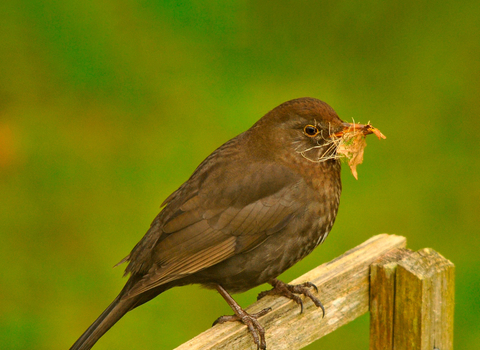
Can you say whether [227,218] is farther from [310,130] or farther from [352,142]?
[352,142]

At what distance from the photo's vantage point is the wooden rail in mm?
4039

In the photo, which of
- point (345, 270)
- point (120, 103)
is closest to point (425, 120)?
point (120, 103)

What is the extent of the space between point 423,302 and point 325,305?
1.48 feet

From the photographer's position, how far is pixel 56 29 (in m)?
6.08

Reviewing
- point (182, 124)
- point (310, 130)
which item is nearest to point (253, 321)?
point (310, 130)

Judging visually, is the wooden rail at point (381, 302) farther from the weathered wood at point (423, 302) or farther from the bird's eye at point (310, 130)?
the bird's eye at point (310, 130)

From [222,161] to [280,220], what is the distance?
1.30 ft

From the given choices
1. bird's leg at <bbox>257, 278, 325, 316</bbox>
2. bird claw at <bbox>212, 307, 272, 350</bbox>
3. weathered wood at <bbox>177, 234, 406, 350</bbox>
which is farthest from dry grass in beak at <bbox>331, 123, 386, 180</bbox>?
bird claw at <bbox>212, 307, 272, 350</bbox>

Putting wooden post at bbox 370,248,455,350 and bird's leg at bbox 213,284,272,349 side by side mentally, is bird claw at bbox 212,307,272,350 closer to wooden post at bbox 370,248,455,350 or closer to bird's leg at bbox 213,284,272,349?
bird's leg at bbox 213,284,272,349

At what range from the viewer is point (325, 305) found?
4.14 metres

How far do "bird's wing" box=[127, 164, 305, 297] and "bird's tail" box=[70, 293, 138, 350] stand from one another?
19cm

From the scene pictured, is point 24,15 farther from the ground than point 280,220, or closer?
farther from the ground

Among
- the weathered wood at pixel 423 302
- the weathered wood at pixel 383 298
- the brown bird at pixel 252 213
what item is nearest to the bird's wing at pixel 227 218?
the brown bird at pixel 252 213

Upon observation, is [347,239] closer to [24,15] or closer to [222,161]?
[222,161]
